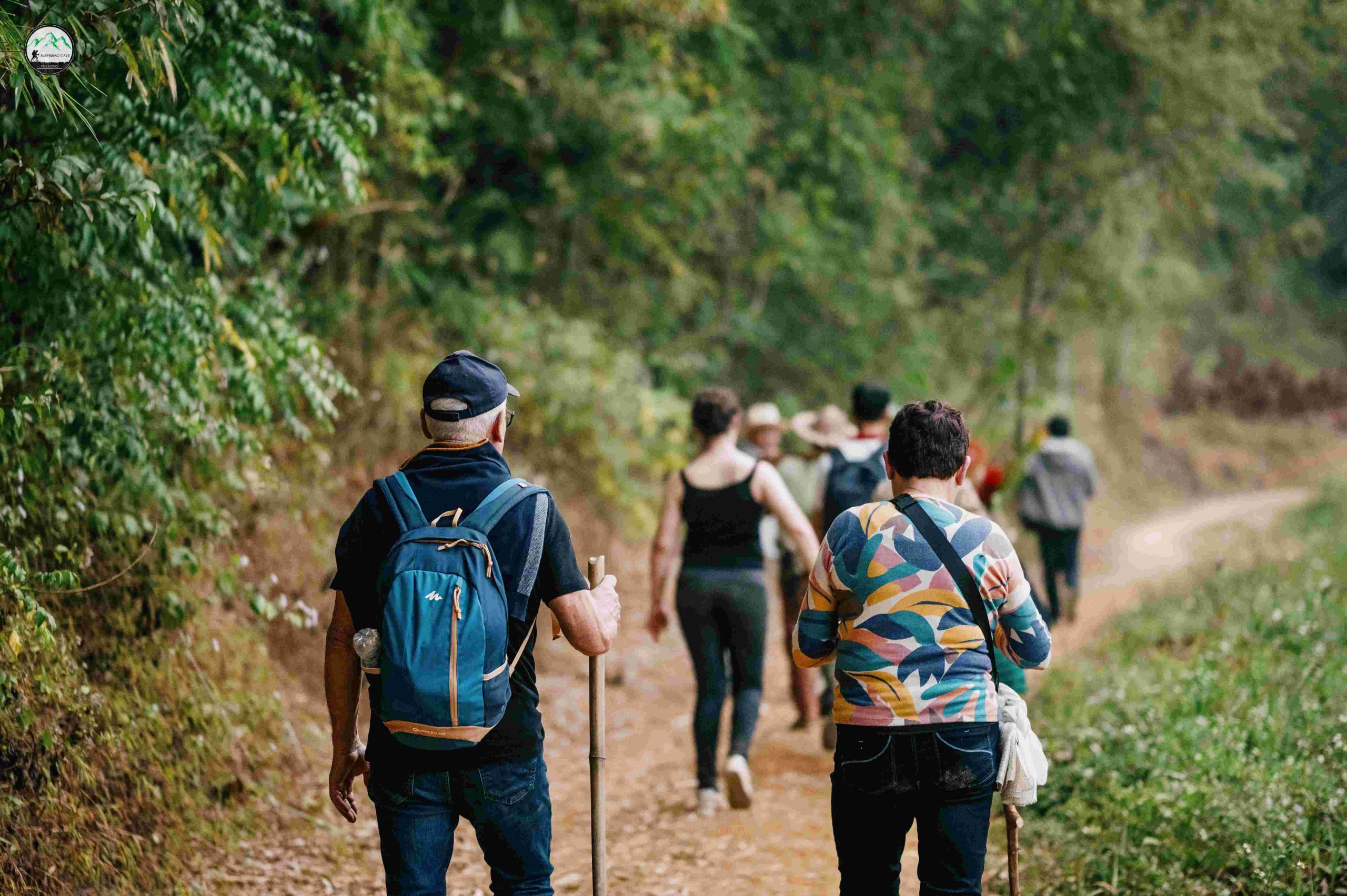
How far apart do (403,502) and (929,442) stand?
147 centimetres

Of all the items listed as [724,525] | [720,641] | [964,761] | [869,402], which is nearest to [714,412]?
[724,525]

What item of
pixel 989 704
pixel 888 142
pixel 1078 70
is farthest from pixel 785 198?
pixel 989 704

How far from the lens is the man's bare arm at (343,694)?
313 centimetres

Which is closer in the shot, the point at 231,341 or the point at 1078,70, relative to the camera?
the point at 231,341

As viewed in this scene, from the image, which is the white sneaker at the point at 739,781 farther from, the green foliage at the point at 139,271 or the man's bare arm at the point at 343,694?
the man's bare arm at the point at 343,694

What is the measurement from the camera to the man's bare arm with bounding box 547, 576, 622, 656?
3.10 metres

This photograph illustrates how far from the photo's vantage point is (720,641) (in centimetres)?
599

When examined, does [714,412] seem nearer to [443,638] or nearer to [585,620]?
[585,620]

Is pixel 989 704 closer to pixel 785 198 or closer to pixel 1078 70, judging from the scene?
pixel 785 198

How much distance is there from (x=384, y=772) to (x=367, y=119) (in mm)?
3181

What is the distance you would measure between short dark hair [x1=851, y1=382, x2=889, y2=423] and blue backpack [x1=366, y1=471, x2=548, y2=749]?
12.6 feet

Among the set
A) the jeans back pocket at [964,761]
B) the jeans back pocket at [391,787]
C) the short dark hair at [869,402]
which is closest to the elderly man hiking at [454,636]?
the jeans back pocket at [391,787]

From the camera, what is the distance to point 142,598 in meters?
5.37

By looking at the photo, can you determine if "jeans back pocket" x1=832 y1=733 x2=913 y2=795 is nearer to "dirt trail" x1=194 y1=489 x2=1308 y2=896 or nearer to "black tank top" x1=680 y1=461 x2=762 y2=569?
"dirt trail" x1=194 y1=489 x2=1308 y2=896
